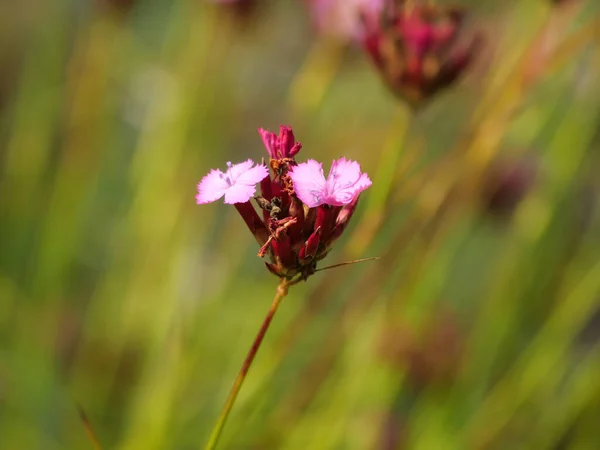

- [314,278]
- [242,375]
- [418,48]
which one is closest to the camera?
[242,375]

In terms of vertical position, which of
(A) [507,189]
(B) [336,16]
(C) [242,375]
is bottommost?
(C) [242,375]

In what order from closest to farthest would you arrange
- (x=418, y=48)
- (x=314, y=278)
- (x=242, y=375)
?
(x=242, y=375) < (x=418, y=48) < (x=314, y=278)

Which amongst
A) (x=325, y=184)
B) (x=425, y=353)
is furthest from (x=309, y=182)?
(x=425, y=353)

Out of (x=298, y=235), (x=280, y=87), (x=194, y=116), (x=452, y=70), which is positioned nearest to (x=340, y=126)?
(x=280, y=87)

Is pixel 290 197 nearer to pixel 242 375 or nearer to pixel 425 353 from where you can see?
pixel 242 375

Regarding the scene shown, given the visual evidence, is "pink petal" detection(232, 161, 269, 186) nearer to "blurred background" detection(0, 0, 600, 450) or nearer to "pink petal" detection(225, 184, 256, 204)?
"pink petal" detection(225, 184, 256, 204)

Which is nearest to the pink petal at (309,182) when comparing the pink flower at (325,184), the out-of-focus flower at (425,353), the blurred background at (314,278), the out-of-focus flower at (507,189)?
the pink flower at (325,184)

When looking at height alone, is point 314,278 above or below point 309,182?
above
